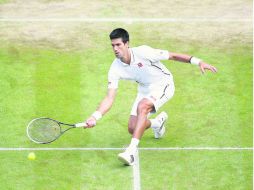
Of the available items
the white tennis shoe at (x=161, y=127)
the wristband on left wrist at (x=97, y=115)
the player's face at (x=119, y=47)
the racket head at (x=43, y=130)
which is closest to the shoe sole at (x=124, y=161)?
the wristband on left wrist at (x=97, y=115)

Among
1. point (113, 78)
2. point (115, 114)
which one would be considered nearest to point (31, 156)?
point (113, 78)

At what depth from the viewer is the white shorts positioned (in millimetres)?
15281

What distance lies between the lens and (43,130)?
14.6 metres

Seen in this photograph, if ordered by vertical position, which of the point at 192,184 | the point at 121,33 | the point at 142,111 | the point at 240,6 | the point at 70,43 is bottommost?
the point at 192,184

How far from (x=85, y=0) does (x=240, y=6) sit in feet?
11.0

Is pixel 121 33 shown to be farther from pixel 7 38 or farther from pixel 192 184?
pixel 7 38

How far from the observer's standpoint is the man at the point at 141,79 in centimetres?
1477

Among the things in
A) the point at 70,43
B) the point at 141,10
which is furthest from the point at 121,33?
the point at 141,10

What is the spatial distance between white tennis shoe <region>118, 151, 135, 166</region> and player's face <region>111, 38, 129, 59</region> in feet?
4.96

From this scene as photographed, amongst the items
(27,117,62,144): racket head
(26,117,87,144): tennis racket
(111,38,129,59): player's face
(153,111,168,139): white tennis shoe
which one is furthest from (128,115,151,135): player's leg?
(27,117,62,144): racket head

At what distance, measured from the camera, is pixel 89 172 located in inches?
574

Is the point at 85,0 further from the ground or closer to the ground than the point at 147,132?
further from the ground

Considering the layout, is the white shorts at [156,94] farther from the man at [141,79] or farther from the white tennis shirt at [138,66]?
the white tennis shirt at [138,66]

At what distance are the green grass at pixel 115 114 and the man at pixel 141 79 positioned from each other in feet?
1.24
